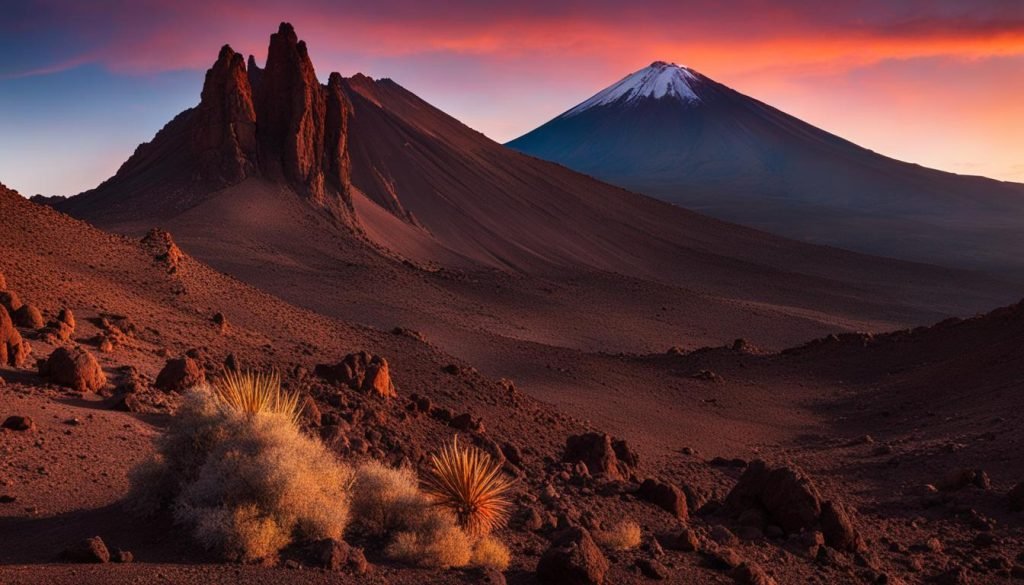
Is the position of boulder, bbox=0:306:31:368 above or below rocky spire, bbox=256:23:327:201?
below

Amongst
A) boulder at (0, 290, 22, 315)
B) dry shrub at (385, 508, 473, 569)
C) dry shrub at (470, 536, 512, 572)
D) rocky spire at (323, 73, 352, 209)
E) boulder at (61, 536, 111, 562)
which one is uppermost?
rocky spire at (323, 73, 352, 209)

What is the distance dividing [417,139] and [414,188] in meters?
11.0

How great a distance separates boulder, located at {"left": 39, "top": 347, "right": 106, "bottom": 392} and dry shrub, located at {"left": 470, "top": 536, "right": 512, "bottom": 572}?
6.31m

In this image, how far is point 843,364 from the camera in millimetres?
31188

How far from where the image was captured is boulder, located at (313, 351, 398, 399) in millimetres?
15883

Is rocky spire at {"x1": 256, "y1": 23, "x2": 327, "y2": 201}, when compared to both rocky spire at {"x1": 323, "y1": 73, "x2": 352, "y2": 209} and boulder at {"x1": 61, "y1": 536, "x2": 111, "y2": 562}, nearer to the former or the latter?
rocky spire at {"x1": 323, "y1": 73, "x2": 352, "y2": 209}

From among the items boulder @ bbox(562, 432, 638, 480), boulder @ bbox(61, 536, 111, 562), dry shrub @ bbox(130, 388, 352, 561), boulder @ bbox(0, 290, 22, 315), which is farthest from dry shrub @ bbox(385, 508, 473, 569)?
boulder @ bbox(0, 290, 22, 315)

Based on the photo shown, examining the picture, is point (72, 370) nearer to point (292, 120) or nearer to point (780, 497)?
point (780, 497)

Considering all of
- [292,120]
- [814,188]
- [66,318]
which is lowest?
[66,318]

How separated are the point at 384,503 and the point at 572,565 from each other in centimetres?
190

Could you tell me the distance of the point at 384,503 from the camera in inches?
376

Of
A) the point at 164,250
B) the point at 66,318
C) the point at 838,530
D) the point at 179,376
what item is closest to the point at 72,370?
the point at 179,376

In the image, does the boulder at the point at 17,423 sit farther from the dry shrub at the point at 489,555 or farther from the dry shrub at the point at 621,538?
the dry shrub at the point at 621,538

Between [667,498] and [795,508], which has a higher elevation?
[795,508]
